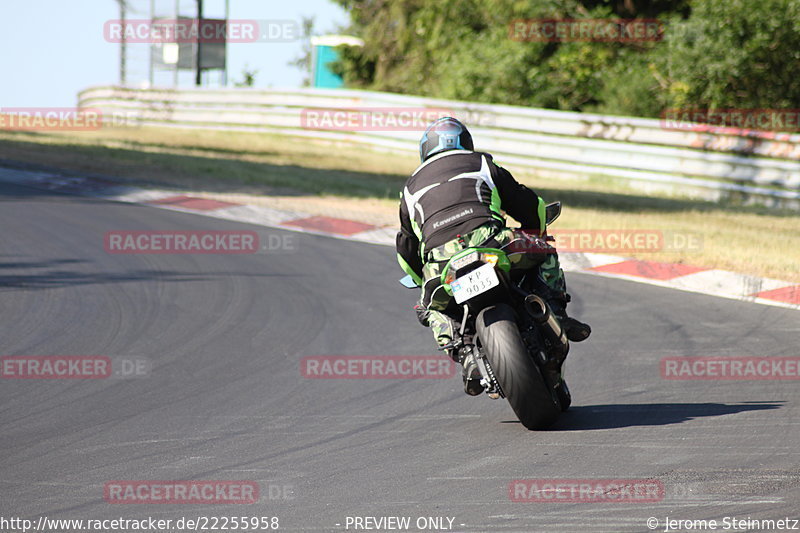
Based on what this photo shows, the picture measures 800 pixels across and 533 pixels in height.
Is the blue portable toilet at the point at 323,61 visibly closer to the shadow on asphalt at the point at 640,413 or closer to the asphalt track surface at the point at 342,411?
the asphalt track surface at the point at 342,411

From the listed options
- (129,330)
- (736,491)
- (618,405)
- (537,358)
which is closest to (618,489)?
(736,491)

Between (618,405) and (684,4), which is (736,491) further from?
(684,4)

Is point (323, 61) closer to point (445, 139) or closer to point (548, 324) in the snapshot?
point (445, 139)

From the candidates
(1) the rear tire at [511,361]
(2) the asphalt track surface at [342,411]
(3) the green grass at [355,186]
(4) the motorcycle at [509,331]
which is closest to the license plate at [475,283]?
(4) the motorcycle at [509,331]

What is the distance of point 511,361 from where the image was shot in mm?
5297

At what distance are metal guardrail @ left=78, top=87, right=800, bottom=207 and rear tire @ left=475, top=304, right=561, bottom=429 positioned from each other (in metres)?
13.0

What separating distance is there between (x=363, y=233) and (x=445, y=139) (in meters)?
6.98

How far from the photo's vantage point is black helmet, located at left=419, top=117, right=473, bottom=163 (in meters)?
6.07

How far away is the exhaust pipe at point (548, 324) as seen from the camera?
18.1 ft

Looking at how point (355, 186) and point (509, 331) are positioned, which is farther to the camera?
point (355, 186)

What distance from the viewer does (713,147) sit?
18.3 metres

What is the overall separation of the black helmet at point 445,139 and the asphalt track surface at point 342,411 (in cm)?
150

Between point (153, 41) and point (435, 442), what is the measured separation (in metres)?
33.7

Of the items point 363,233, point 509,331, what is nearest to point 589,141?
point 363,233
